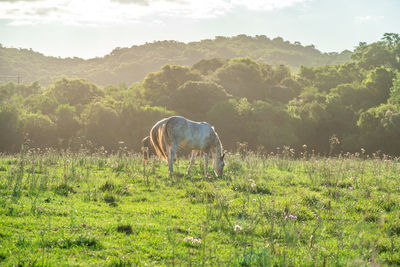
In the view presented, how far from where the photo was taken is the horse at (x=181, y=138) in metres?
14.4

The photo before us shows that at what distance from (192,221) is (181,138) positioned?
694 centimetres

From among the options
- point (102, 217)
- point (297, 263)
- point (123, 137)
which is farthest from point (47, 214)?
point (123, 137)

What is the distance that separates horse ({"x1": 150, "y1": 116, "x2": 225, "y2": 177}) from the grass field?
126 centimetres

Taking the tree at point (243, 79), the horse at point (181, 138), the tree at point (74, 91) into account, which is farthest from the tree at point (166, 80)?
the horse at point (181, 138)

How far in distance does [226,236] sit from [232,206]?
218 centimetres

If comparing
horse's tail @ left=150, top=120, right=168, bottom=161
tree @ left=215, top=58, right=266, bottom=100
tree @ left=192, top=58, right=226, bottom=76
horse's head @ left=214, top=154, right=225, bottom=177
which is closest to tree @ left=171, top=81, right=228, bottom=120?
tree @ left=215, top=58, right=266, bottom=100

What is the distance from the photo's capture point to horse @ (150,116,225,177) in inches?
567

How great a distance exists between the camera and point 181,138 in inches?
578

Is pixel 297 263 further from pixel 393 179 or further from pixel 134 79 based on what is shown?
pixel 134 79

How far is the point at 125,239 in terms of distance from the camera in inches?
262

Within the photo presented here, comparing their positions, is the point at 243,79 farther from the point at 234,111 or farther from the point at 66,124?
the point at 66,124

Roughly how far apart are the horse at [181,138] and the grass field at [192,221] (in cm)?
126

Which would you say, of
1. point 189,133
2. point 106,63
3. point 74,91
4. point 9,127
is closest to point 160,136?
point 189,133

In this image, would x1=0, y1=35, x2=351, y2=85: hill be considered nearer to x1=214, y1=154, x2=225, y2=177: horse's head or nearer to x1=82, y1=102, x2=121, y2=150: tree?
x1=82, y1=102, x2=121, y2=150: tree
